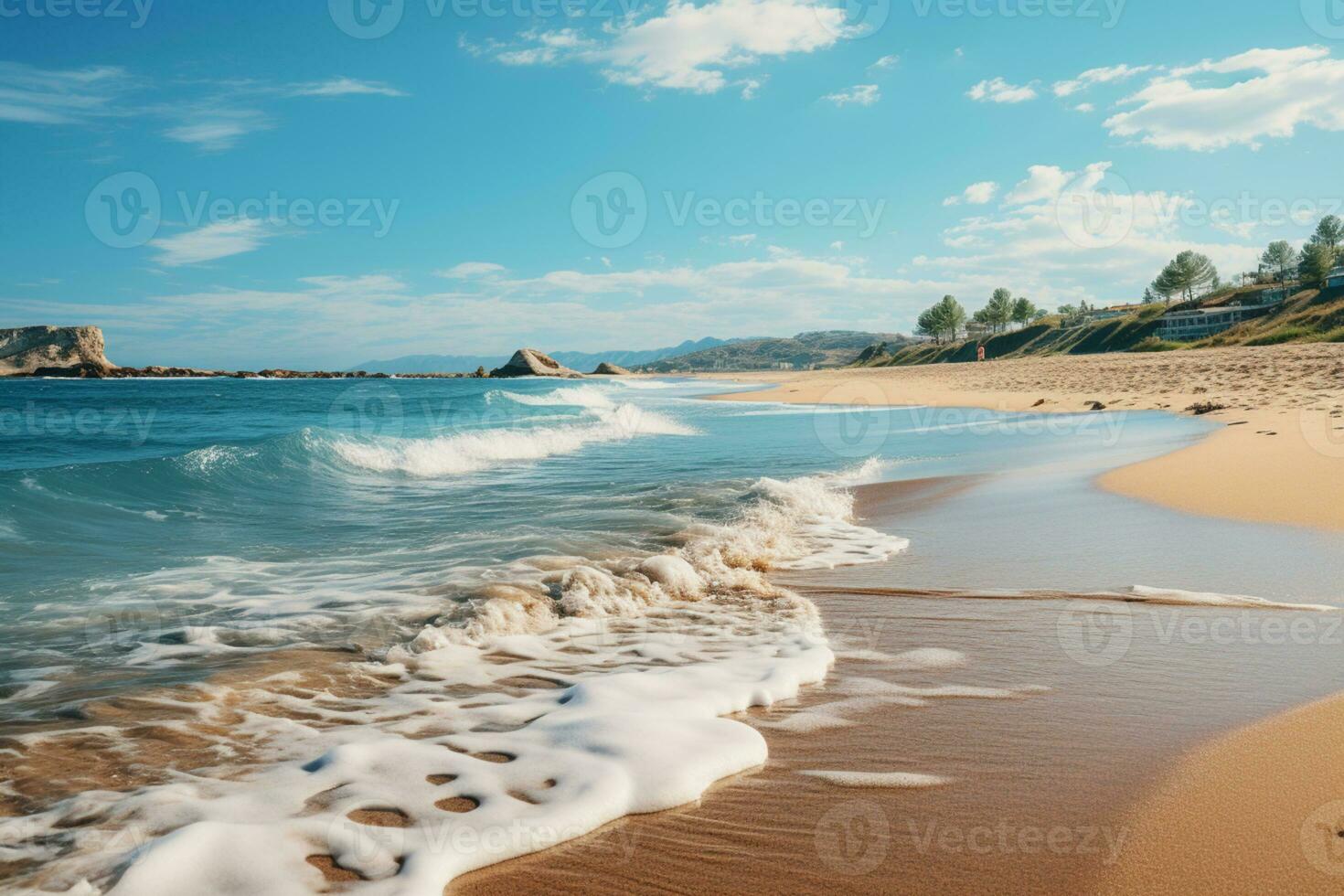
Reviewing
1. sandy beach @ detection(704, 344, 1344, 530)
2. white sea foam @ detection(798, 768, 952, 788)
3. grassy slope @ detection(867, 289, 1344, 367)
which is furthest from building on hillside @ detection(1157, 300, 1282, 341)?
white sea foam @ detection(798, 768, 952, 788)

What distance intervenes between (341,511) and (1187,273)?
4273 inches

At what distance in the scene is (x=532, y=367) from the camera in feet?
359

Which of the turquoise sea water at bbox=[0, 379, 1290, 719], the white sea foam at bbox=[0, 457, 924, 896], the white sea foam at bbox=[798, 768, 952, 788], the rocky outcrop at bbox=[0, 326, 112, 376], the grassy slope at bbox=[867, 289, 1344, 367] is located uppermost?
the rocky outcrop at bbox=[0, 326, 112, 376]

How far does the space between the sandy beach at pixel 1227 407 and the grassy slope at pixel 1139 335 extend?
613 inches

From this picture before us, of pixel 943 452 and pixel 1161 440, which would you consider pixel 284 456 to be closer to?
pixel 943 452

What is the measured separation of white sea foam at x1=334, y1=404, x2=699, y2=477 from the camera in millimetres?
14219

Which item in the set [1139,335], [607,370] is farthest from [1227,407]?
[607,370]

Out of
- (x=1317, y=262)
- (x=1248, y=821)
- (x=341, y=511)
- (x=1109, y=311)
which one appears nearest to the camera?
(x=1248, y=821)

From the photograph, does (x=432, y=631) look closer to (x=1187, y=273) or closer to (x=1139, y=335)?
(x=1139, y=335)

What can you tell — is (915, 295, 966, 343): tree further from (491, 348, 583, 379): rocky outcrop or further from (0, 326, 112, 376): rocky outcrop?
(0, 326, 112, 376): rocky outcrop

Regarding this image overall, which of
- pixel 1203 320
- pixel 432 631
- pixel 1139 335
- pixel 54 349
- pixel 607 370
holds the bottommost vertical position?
pixel 432 631

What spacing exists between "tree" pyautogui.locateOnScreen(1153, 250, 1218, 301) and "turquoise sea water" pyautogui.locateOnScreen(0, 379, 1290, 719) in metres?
90.2

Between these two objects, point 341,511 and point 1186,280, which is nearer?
point 341,511

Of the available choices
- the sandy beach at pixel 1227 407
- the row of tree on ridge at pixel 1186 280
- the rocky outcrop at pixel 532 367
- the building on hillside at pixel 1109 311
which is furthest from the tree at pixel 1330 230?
the rocky outcrop at pixel 532 367
